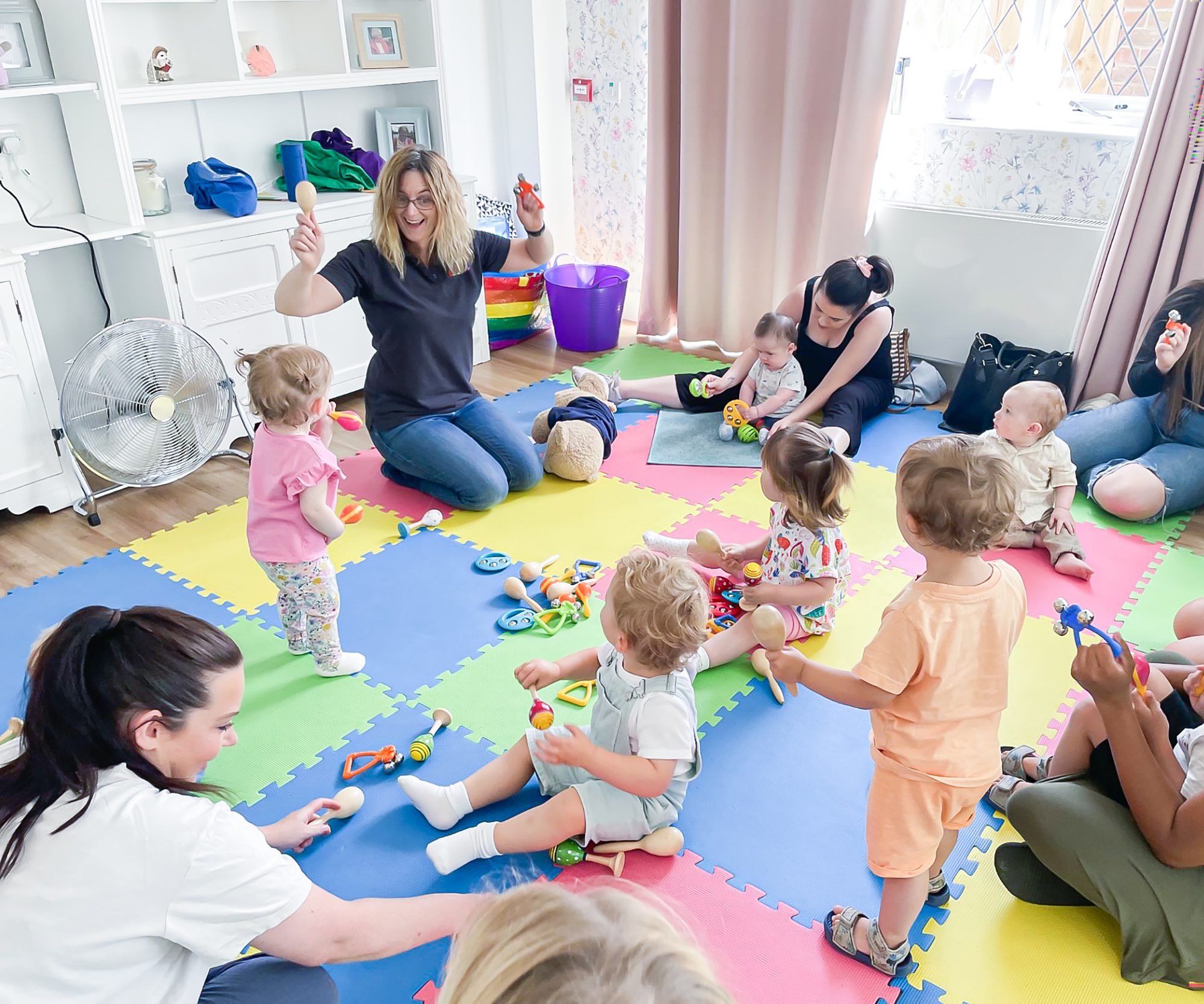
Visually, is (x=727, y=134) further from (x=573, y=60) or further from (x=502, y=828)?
(x=502, y=828)

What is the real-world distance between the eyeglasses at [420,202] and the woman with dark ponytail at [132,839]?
2.07m

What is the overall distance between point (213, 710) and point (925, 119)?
13.0ft

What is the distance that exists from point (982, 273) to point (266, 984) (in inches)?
151

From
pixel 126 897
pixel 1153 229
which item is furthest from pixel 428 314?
pixel 1153 229

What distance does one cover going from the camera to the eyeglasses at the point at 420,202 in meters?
3.10

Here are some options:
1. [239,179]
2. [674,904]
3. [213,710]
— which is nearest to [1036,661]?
[674,904]

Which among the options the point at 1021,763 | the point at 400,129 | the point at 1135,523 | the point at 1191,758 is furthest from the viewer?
the point at 400,129

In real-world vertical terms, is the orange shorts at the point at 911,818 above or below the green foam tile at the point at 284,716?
above

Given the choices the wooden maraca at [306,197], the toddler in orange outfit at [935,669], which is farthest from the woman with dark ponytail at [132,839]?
the wooden maraca at [306,197]

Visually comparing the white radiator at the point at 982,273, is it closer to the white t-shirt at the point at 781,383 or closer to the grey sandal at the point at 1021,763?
the white t-shirt at the point at 781,383

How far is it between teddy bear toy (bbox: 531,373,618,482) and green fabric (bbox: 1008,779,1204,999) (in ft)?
6.79

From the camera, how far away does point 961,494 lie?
154 cm

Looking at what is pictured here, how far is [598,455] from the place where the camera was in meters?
3.59

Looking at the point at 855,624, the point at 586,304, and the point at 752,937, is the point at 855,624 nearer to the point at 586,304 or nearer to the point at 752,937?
the point at 752,937
